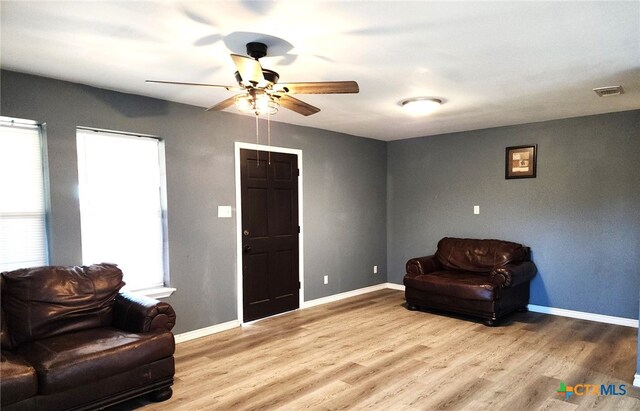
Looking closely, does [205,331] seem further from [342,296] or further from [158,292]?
[342,296]

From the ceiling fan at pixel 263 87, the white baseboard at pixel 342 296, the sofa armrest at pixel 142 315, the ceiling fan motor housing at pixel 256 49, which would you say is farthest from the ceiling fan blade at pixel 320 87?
the white baseboard at pixel 342 296

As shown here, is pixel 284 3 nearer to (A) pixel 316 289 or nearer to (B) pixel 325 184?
(B) pixel 325 184

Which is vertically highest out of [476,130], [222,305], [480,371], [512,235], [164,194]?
[476,130]

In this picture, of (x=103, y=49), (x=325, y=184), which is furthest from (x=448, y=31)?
(x=325, y=184)

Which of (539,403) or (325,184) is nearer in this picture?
(539,403)

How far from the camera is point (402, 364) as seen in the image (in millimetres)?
3221

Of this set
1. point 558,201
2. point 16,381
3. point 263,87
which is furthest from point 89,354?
point 558,201

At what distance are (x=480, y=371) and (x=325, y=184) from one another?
9.88 ft

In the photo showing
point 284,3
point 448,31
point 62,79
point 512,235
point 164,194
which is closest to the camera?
point 284,3

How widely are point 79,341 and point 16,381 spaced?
432 mm

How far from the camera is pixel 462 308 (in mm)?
4398

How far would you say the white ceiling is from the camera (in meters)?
1.98

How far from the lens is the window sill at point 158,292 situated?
3541mm

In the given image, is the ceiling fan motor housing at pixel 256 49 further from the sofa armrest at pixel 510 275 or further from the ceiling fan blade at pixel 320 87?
the sofa armrest at pixel 510 275
